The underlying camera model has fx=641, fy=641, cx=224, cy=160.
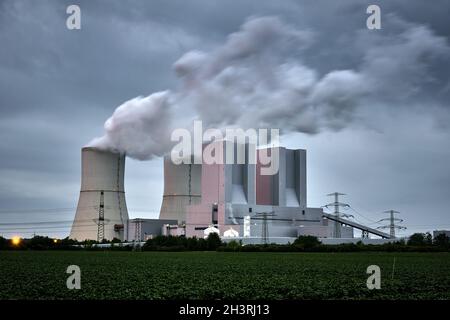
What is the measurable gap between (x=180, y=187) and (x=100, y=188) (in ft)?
29.1

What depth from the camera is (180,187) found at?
53625mm

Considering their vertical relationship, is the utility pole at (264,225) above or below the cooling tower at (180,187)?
below

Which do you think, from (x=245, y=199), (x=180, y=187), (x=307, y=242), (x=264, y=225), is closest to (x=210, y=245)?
(x=180, y=187)

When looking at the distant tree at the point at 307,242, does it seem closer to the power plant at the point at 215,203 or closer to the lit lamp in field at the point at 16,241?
the power plant at the point at 215,203

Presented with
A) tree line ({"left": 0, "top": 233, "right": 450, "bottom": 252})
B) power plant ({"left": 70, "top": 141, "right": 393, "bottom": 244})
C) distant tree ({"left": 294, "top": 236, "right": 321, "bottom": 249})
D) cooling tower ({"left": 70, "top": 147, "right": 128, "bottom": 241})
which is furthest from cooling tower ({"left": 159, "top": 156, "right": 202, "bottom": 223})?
distant tree ({"left": 294, "top": 236, "right": 321, "bottom": 249})

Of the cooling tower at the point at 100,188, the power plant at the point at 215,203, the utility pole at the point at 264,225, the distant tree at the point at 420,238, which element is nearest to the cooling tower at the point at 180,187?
the power plant at the point at 215,203

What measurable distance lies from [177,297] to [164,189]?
4083 centimetres

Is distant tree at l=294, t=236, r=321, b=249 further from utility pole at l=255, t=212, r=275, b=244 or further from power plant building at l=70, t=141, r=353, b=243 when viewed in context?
utility pole at l=255, t=212, r=275, b=244

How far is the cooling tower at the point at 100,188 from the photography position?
46.8 meters

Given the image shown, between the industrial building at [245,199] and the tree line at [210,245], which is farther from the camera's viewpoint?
the industrial building at [245,199]

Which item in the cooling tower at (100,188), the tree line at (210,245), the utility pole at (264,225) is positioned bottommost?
the tree line at (210,245)

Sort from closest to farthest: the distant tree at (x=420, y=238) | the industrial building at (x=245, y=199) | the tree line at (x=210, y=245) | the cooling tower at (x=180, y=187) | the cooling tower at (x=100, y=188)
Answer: the cooling tower at (x=100, y=188) < the tree line at (x=210, y=245) < the cooling tower at (x=180, y=187) < the industrial building at (x=245, y=199) < the distant tree at (x=420, y=238)
